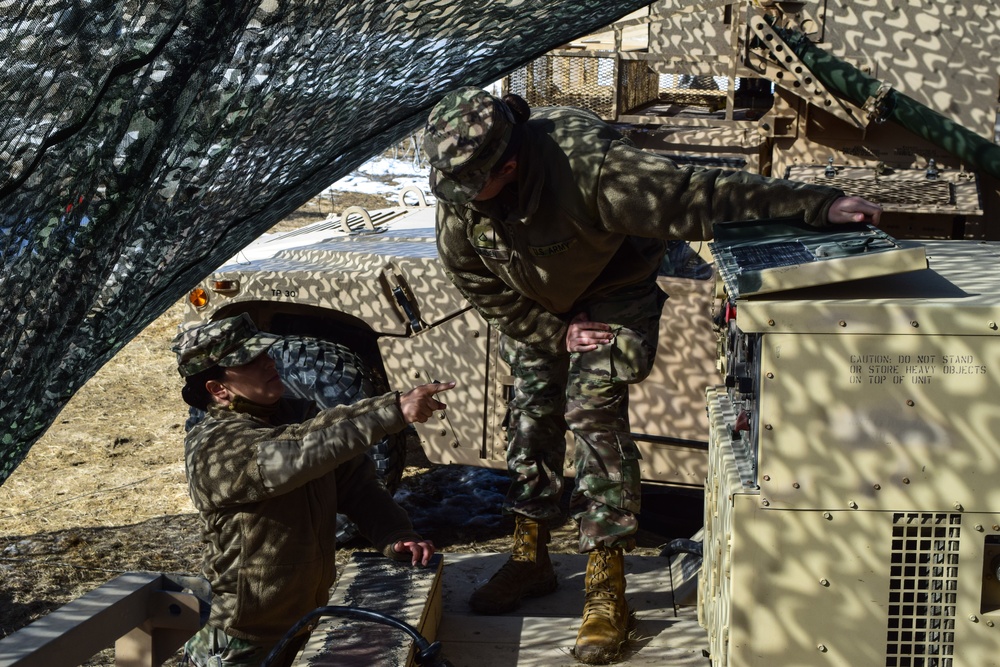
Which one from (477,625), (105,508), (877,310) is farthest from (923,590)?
(105,508)

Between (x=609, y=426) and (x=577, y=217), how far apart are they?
1.98 feet

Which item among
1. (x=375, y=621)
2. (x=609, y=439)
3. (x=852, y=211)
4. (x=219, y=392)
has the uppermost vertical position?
(x=852, y=211)

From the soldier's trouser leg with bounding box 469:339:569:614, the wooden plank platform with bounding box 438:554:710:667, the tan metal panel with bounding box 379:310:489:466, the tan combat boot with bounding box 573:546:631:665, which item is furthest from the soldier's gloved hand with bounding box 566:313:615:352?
the tan metal panel with bounding box 379:310:489:466

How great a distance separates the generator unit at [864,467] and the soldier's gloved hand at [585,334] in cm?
87

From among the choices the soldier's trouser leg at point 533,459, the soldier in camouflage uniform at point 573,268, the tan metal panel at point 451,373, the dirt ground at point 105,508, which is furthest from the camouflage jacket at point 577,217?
the dirt ground at point 105,508

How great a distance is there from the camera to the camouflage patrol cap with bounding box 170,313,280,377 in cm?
297

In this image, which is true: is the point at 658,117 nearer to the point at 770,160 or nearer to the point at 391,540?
the point at 770,160

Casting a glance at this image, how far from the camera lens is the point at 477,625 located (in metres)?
3.35

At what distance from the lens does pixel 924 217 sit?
5.28 metres

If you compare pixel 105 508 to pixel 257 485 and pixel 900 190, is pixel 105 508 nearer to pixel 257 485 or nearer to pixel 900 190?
pixel 257 485

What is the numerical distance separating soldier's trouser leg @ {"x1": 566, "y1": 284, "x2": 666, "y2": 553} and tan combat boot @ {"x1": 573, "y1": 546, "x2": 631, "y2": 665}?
0.16 ft

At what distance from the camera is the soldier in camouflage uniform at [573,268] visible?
288 centimetres

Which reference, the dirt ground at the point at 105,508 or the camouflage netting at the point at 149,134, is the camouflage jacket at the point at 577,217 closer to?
the camouflage netting at the point at 149,134

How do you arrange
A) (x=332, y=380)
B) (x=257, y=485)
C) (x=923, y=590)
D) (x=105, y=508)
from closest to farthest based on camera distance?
1. (x=923, y=590)
2. (x=257, y=485)
3. (x=332, y=380)
4. (x=105, y=508)
